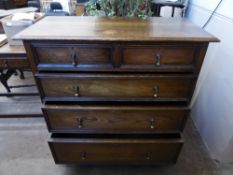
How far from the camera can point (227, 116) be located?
4.08ft

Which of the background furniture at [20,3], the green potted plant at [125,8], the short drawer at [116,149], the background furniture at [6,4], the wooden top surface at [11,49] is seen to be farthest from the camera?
the background furniture at [20,3]

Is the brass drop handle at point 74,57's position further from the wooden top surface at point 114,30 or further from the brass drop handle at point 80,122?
the brass drop handle at point 80,122

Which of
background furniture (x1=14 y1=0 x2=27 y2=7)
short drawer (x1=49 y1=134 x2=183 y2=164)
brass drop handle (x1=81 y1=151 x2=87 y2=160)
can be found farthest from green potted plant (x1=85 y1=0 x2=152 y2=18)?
background furniture (x1=14 y1=0 x2=27 y2=7)

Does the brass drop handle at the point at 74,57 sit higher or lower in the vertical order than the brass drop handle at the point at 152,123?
higher

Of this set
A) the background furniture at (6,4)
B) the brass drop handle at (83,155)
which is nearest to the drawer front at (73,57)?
the brass drop handle at (83,155)

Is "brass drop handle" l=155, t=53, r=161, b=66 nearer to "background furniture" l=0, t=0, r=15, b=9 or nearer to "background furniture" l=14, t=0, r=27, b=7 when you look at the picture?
"background furniture" l=0, t=0, r=15, b=9

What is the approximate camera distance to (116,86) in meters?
0.97

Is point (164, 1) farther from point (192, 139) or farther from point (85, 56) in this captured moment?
point (192, 139)

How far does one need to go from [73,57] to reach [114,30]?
244 mm

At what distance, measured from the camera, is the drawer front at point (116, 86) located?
94 cm

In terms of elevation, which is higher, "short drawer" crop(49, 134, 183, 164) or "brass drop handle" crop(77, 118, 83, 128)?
"brass drop handle" crop(77, 118, 83, 128)

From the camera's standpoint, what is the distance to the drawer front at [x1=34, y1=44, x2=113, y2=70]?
0.86m

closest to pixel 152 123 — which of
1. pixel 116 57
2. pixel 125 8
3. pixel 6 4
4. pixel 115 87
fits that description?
pixel 115 87

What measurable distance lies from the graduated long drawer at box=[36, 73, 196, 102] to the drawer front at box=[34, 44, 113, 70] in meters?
0.05
